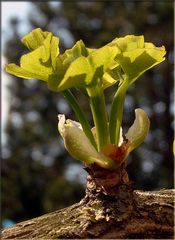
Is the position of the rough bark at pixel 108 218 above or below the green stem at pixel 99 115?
below

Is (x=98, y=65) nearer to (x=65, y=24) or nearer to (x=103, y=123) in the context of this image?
(x=103, y=123)

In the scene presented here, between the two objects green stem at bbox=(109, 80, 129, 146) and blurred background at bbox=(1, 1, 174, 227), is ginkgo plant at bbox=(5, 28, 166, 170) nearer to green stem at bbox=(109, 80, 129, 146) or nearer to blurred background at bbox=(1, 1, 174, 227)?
green stem at bbox=(109, 80, 129, 146)

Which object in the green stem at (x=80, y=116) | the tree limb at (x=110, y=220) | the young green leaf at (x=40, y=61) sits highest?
the young green leaf at (x=40, y=61)

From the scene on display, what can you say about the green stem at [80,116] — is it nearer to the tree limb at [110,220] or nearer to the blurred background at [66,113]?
the tree limb at [110,220]

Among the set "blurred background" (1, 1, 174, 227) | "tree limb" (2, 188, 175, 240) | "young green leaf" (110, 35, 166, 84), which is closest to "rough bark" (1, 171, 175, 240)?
"tree limb" (2, 188, 175, 240)

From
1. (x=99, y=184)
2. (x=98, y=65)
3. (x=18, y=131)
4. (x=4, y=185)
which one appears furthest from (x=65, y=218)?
(x=18, y=131)

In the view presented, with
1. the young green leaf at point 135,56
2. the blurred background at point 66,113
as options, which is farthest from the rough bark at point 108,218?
the blurred background at point 66,113
